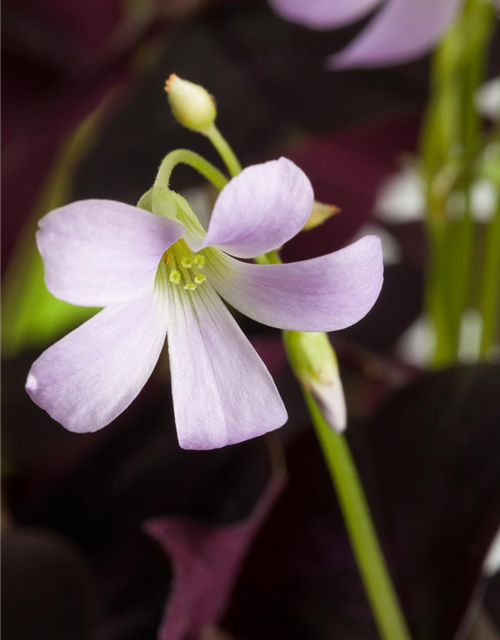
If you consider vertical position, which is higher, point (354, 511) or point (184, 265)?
point (184, 265)

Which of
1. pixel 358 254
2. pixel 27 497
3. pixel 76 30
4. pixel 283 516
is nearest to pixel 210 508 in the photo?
pixel 283 516

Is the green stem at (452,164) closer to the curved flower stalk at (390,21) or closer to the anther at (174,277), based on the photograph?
the curved flower stalk at (390,21)

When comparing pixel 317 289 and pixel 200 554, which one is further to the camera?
pixel 200 554

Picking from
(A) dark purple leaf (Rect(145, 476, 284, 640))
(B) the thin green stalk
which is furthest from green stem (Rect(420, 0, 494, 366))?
(A) dark purple leaf (Rect(145, 476, 284, 640))

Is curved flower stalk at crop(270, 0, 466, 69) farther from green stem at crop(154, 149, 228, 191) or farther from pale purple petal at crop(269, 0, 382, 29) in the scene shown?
green stem at crop(154, 149, 228, 191)

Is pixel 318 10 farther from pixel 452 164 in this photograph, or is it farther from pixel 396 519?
pixel 396 519

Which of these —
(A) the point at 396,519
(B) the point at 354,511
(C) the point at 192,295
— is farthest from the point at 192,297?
(A) the point at 396,519

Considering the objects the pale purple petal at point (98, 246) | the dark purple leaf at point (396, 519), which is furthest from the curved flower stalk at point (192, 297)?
the dark purple leaf at point (396, 519)

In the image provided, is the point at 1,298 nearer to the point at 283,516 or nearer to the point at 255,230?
the point at 283,516
